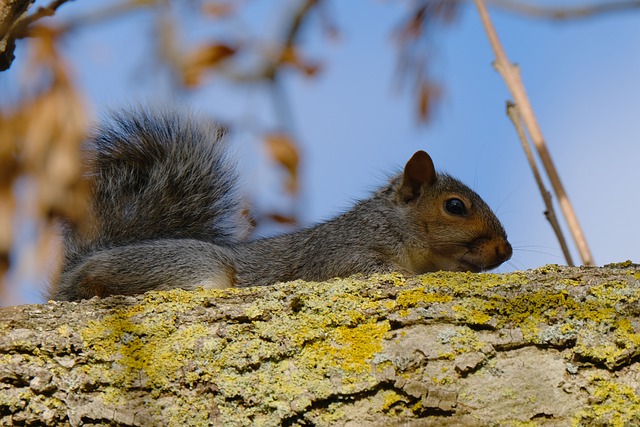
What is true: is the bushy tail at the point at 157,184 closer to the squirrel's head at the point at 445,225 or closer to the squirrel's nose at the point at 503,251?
the squirrel's head at the point at 445,225

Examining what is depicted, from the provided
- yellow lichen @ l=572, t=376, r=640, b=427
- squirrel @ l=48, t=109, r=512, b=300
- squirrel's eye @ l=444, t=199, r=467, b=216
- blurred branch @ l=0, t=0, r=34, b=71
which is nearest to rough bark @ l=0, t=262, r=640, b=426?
yellow lichen @ l=572, t=376, r=640, b=427

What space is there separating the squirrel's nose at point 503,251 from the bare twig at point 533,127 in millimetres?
691

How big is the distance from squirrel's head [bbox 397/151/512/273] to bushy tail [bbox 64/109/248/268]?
687mm

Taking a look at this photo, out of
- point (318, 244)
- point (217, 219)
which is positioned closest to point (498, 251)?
point (318, 244)

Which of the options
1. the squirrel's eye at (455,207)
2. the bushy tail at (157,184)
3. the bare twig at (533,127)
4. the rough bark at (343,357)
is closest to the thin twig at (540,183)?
Result: the bare twig at (533,127)

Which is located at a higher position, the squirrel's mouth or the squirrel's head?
the squirrel's head

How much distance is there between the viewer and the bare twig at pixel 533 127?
213cm

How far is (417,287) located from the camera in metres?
1.84

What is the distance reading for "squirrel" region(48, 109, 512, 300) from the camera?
8.90 feet

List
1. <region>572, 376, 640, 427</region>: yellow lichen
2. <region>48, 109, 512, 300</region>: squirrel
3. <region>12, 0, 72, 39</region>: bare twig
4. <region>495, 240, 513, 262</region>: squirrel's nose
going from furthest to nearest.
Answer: <region>495, 240, 513, 262</region>: squirrel's nose, <region>48, 109, 512, 300</region>: squirrel, <region>12, 0, 72, 39</region>: bare twig, <region>572, 376, 640, 427</region>: yellow lichen

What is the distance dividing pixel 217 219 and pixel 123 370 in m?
1.44

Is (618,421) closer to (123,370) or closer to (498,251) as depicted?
(123,370)

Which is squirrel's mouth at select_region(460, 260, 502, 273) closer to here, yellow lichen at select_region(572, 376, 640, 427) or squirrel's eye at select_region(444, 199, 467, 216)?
squirrel's eye at select_region(444, 199, 467, 216)

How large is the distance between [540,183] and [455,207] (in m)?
0.78
